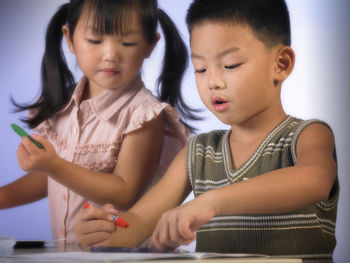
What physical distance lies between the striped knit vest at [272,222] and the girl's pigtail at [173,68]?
199mm

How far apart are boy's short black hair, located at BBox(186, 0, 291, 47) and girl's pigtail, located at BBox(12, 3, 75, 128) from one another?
34cm

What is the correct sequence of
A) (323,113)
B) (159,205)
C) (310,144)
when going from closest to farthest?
(310,144)
(159,205)
(323,113)

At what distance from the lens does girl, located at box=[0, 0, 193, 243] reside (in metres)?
0.91

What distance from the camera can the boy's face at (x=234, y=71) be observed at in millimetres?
746

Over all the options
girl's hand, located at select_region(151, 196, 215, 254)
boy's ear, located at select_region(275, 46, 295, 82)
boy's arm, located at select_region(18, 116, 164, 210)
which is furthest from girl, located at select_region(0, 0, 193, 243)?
girl's hand, located at select_region(151, 196, 215, 254)

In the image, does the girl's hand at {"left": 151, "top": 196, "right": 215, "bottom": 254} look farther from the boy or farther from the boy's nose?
the boy's nose

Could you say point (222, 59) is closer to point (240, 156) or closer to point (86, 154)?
point (240, 156)

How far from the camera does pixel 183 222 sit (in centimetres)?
53

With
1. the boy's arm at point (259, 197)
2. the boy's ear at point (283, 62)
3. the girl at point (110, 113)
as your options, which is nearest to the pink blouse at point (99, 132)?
the girl at point (110, 113)

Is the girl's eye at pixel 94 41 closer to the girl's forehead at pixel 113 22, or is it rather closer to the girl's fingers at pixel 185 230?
the girl's forehead at pixel 113 22

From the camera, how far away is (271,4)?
772mm

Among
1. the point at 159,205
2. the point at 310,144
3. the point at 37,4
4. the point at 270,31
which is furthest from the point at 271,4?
the point at 37,4

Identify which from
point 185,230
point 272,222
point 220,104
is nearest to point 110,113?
point 220,104

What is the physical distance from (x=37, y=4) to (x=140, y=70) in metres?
0.26
